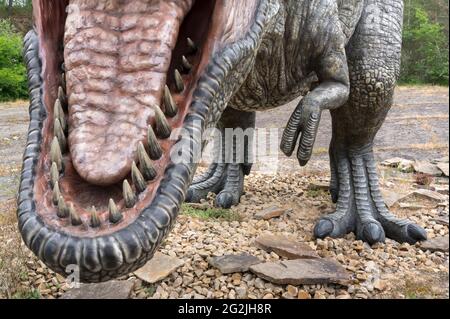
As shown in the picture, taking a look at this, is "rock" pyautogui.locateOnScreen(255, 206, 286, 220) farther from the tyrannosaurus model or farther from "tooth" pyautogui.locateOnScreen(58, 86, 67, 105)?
"tooth" pyautogui.locateOnScreen(58, 86, 67, 105)

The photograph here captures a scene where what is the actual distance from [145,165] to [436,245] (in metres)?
2.83

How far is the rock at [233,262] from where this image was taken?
311cm

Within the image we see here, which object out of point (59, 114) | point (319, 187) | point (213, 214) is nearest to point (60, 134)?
point (59, 114)

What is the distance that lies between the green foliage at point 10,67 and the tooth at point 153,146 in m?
12.3

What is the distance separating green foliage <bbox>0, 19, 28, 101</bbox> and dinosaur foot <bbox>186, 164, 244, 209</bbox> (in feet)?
31.4

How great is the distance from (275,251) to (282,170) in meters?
2.97

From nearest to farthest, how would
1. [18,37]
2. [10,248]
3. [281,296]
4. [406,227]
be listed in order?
[281,296]
[10,248]
[406,227]
[18,37]

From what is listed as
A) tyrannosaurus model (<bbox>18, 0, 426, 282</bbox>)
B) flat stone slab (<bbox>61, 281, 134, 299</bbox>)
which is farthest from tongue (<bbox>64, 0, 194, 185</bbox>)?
flat stone slab (<bbox>61, 281, 134, 299</bbox>)

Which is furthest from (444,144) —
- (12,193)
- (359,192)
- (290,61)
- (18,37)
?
(18,37)

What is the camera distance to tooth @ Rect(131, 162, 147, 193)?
1.62 m

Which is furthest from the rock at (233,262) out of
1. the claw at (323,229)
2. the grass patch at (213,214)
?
the grass patch at (213,214)

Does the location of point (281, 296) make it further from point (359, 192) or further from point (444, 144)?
point (444, 144)

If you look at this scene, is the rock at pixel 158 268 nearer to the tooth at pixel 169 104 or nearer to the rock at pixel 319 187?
the tooth at pixel 169 104
